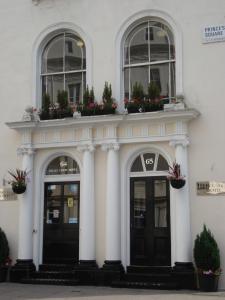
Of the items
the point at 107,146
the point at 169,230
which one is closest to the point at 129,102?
the point at 107,146

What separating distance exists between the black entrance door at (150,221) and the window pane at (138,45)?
3289mm

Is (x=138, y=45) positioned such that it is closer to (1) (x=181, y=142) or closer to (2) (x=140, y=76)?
(2) (x=140, y=76)

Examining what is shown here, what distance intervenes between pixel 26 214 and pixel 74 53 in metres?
4.75

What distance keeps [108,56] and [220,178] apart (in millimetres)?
4509

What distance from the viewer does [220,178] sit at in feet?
41.2

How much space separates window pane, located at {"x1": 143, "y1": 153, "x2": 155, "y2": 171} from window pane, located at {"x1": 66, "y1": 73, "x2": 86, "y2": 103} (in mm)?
2571

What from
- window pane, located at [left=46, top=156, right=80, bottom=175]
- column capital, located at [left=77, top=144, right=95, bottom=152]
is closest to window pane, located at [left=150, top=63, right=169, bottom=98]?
column capital, located at [left=77, top=144, right=95, bottom=152]

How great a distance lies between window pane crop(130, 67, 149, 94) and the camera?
13.9m

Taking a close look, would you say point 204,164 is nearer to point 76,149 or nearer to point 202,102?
point 202,102

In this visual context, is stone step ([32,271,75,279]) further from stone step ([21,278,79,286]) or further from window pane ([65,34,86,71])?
window pane ([65,34,86,71])

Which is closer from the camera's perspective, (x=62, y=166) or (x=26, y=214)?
(x=26, y=214)

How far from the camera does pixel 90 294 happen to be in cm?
1166

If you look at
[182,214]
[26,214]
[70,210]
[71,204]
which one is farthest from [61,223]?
[182,214]

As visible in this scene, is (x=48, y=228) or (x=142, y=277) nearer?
(x=142, y=277)
